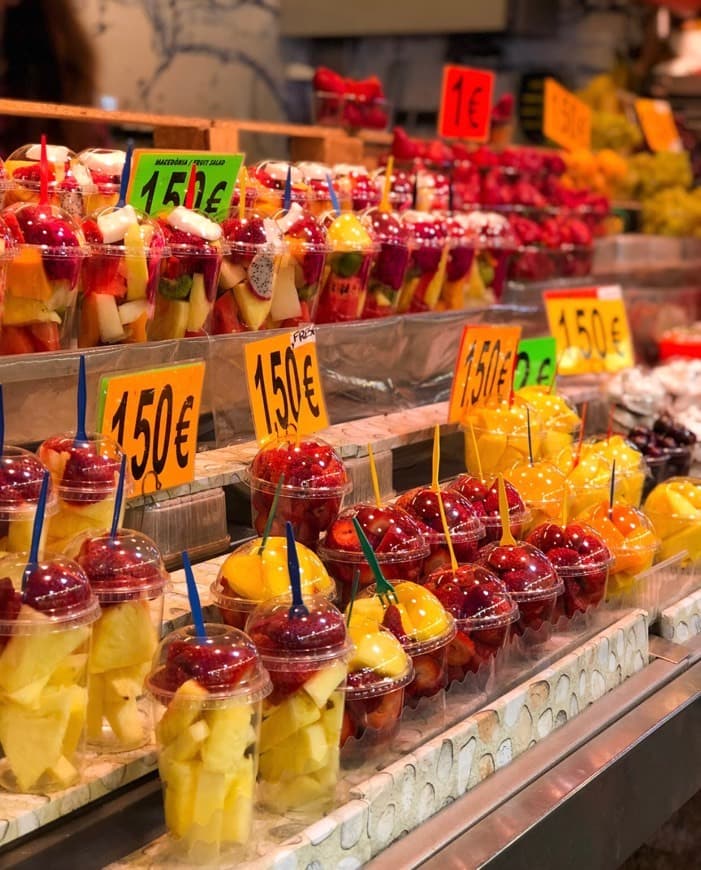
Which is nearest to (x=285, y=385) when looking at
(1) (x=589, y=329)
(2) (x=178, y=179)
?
(2) (x=178, y=179)

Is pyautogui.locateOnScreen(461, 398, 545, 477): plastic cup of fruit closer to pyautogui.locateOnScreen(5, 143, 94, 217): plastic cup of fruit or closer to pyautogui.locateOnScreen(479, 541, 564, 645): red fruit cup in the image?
pyautogui.locateOnScreen(479, 541, 564, 645): red fruit cup

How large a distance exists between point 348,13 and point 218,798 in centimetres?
474

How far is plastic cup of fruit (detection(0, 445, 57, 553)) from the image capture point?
134cm

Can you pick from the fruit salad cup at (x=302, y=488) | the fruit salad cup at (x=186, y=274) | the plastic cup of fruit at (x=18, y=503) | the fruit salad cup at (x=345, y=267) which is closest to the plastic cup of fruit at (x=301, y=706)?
the plastic cup of fruit at (x=18, y=503)

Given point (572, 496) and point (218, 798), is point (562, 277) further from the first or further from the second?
point (218, 798)

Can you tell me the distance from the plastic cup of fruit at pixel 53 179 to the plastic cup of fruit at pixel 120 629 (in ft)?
2.15

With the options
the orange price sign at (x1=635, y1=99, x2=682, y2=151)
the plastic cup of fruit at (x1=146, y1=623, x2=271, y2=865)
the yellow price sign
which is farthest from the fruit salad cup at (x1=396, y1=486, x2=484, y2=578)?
the orange price sign at (x1=635, y1=99, x2=682, y2=151)

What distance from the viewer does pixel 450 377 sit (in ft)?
8.85

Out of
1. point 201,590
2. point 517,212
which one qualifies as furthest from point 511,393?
point 517,212

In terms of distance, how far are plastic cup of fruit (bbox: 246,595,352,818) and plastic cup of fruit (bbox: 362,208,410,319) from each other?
1117 millimetres

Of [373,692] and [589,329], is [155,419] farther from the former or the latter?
[589,329]

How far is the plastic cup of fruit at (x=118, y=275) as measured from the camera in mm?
1746

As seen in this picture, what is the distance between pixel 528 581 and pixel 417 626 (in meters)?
0.27

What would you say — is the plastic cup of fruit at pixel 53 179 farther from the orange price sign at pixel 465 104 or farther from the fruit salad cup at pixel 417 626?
the orange price sign at pixel 465 104
